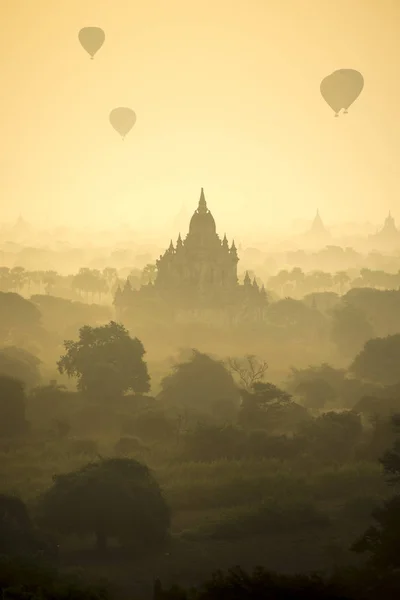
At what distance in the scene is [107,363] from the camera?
52875 mm

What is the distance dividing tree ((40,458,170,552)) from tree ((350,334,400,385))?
112 feet

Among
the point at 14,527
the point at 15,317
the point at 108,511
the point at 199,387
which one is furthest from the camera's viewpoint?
the point at 15,317

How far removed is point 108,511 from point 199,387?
23.7 meters

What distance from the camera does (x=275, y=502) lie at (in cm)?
3306

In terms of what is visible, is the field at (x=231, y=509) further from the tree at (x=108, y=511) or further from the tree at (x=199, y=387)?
the tree at (x=199, y=387)

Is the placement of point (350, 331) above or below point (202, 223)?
below

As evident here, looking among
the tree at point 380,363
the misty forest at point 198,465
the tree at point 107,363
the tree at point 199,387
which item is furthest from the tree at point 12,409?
the tree at point 380,363

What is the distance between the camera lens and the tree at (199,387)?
5259cm

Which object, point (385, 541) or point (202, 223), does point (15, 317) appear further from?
point (385, 541)

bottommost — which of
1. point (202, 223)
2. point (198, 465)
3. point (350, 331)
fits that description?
point (198, 465)

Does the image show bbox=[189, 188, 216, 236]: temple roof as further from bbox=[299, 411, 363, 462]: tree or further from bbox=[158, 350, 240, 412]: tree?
bbox=[299, 411, 363, 462]: tree

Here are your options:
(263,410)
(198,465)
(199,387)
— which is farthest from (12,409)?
(263,410)

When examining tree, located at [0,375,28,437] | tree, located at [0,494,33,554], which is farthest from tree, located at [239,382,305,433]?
tree, located at [0,494,33,554]

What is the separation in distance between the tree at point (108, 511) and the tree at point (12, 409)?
590 inches
